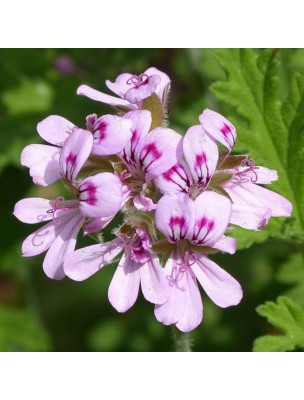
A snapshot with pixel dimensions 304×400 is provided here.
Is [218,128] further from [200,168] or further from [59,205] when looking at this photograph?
[59,205]

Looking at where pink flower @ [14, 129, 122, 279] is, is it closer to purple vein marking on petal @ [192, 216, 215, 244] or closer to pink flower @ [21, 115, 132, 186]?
pink flower @ [21, 115, 132, 186]

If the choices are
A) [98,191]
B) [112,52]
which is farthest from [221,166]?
[112,52]

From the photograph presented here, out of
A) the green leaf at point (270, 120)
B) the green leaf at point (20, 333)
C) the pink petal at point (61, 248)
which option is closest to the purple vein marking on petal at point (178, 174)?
the pink petal at point (61, 248)

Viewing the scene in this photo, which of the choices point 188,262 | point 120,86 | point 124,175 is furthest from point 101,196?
point 120,86

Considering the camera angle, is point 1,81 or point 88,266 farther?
point 1,81

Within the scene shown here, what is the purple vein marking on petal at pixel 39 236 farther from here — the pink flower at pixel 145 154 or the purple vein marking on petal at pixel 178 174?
the purple vein marking on petal at pixel 178 174

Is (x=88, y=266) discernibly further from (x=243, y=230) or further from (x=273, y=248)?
(x=273, y=248)
